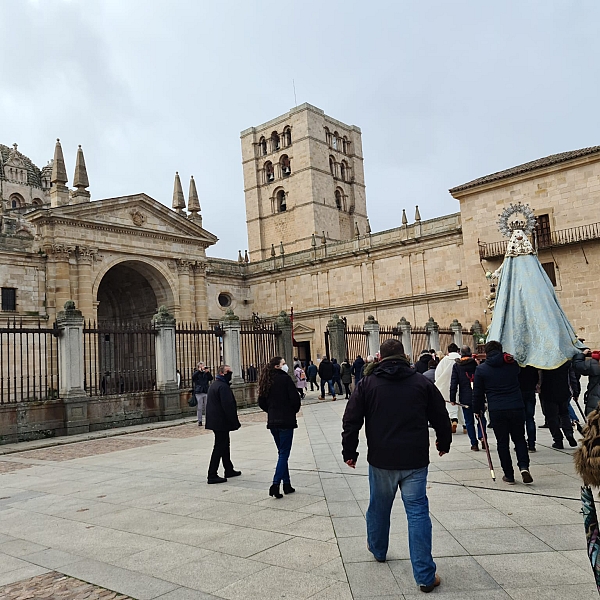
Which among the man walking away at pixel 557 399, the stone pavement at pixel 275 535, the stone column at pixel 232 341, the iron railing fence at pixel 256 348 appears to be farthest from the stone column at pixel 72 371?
the man walking away at pixel 557 399

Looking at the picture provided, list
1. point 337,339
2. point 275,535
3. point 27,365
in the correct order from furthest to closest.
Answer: point 337,339
point 27,365
point 275,535

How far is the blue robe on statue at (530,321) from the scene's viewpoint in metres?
7.84

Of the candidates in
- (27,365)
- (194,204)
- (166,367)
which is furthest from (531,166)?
(27,365)

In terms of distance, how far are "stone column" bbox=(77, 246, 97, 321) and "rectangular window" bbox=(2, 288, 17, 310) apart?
288 cm

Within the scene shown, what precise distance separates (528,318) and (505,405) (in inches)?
98.4

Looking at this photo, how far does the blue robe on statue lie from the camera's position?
784 cm

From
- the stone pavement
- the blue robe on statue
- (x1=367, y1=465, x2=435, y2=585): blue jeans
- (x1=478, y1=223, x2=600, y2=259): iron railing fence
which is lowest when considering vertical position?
the stone pavement

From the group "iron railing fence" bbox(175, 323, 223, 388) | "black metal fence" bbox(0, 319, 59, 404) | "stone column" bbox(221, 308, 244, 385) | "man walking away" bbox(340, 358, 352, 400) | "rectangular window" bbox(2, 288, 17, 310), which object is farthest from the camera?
"rectangular window" bbox(2, 288, 17, 310)

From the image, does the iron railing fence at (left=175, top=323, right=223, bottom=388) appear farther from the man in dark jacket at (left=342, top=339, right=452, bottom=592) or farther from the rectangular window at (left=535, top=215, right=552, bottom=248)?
the rectangular window at (left=535, top=215, right=552, bottom=248)

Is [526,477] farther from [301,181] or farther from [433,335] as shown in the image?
[301,181]

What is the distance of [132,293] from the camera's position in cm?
3341

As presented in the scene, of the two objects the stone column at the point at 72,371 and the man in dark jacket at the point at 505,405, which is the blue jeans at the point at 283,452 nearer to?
the man in dark jacket at the point at 505,405

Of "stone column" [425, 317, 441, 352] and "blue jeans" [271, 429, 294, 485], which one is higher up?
"stone column" [425, 317, 441, 352]

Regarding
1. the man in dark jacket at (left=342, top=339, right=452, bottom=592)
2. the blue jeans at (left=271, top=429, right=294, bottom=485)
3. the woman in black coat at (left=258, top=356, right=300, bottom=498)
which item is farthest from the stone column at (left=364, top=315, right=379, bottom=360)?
the man in dark jacket at (left=342, top=339, right=452, bottom=592)
